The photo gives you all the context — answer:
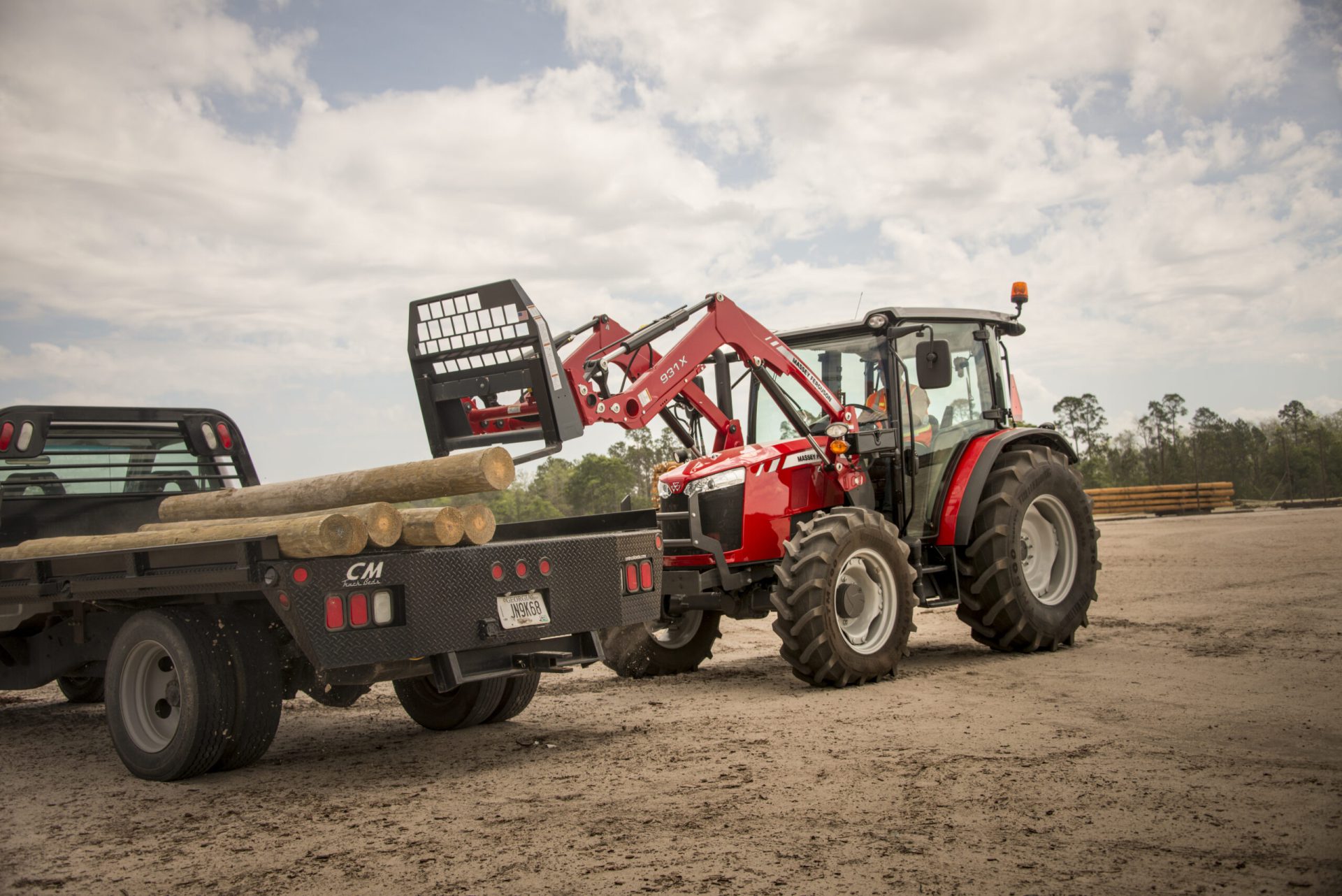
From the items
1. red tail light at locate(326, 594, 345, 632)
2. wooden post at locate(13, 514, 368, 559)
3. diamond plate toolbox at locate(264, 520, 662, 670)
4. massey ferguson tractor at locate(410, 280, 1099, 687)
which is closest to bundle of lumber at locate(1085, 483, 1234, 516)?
massey ferguson tractor at locate(410, 280, 1099, 687)

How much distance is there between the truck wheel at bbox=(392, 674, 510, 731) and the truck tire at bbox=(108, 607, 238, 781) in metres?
1.53

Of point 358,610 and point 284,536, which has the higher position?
point 284,536

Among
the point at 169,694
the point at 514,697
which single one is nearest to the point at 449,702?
the point at 514,697

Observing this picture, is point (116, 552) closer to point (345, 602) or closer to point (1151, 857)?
point (345, 602)

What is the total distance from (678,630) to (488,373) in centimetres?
307

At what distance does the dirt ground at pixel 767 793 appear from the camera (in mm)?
4004

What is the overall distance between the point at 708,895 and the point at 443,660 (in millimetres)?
2426

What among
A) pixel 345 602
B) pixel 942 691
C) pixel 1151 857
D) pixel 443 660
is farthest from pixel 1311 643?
pixel 345 602

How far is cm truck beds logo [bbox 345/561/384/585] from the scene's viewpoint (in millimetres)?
Answer: 5398

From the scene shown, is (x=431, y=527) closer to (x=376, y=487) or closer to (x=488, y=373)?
(x=376, y=487)

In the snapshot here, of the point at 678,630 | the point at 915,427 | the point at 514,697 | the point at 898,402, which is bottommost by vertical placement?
the point at 514,697

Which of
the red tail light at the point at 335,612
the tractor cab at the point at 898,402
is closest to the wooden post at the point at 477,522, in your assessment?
the red tail light at the point at 335,612

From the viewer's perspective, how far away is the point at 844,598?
8.09 metres

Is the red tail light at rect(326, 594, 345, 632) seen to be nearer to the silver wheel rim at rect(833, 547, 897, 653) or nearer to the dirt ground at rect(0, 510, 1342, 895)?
the dirt ground at rect(0, 510, 1342, 895)
